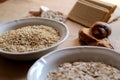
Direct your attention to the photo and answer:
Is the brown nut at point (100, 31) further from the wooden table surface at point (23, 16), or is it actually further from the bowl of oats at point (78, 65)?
the bowl of oats at point (78, 65)

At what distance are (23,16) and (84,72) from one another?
1.95 feet

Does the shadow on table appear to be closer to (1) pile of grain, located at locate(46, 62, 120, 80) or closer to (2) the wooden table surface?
(2) the wooden table surface

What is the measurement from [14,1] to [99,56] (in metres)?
0.80

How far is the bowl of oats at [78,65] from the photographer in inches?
24.7

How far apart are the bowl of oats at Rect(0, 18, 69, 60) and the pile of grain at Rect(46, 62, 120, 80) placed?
0.32 feet

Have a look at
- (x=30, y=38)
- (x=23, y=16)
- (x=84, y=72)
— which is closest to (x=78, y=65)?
(x=84, y=72)

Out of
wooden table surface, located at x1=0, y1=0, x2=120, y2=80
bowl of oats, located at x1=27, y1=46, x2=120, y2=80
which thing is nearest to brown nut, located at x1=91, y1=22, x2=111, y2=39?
wooden table surface, located at x1=0, y1=0, x2=120, y2=80

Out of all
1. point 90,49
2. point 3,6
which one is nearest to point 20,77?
point 90,49

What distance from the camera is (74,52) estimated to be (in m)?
0.70

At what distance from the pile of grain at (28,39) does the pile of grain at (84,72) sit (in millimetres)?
131

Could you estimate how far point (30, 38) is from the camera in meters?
0.80

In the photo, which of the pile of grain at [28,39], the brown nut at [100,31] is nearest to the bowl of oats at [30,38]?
the pile of grain at [28,39]

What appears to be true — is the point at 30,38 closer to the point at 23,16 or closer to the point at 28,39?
the point at 28,39

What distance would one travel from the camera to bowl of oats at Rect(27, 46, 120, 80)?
63 centimetres
